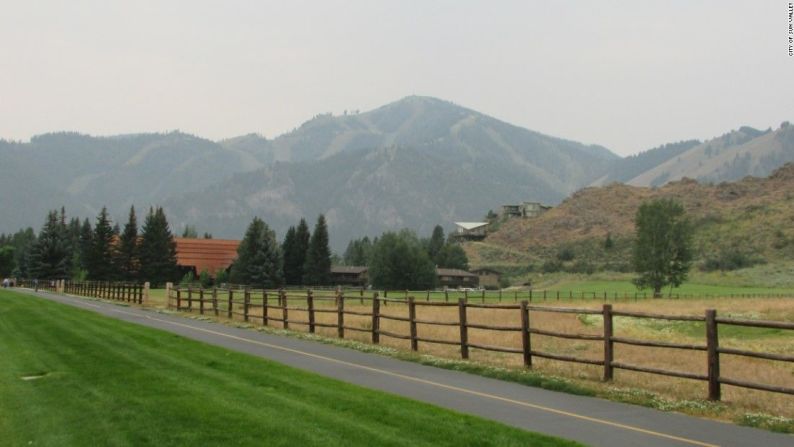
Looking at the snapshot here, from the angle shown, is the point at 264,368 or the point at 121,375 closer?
the point at 121,375

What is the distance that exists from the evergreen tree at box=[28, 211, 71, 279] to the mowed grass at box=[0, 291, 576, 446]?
93.1 metres

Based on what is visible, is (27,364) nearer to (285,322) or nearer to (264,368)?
(264,368)

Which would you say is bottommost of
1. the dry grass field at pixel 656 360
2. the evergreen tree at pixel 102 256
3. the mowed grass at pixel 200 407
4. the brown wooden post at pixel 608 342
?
the dry grass field at pixel 656 360

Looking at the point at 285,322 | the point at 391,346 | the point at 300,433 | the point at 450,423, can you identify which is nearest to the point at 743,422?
the point at 450,423

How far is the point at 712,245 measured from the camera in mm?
154375

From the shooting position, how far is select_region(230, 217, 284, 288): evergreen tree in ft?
364

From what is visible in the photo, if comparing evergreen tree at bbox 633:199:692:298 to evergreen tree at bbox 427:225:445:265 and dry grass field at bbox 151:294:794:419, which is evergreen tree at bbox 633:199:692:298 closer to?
dry grass field at bbox 151:294:794:419

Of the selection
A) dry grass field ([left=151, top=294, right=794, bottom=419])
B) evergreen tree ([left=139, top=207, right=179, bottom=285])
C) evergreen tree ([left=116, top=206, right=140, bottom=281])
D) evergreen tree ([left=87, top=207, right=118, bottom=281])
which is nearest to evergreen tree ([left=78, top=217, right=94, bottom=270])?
evergreen tree ([left=87, top=207, right=118, bottom=281])

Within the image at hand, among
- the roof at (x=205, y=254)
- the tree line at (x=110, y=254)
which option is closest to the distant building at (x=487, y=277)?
the roof at (x=205, y=254)

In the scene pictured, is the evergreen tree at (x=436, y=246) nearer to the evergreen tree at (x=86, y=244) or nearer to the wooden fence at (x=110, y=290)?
the evergreen tree at (x=86, y=244)

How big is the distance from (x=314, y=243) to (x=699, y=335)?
8786cm

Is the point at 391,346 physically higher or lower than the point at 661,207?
lower

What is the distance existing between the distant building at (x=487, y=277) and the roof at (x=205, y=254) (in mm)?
49006

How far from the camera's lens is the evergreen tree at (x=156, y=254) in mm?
109562
